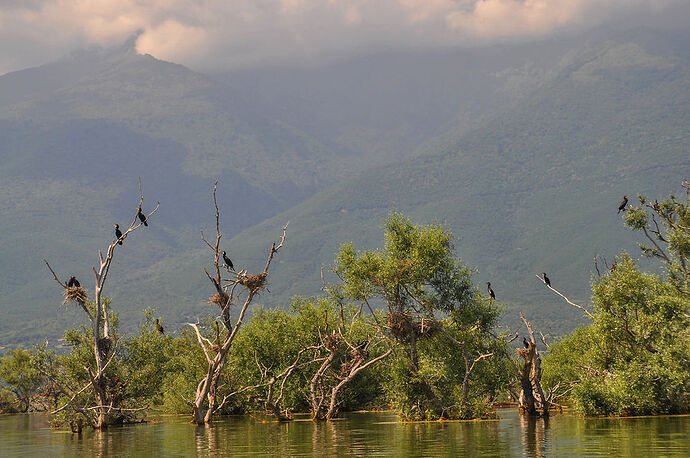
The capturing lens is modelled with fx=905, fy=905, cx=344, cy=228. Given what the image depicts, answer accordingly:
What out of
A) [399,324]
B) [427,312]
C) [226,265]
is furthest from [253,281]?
[427,312]

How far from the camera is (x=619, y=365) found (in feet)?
170

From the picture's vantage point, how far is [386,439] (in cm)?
4441

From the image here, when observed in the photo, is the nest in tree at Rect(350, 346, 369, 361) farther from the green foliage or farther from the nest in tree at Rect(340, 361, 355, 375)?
the green foliage

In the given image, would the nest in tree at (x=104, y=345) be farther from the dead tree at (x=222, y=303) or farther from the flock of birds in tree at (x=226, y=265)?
the dead tree at (x=222, y=303)

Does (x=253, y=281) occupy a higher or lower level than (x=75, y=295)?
higher

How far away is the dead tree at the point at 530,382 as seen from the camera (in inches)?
2224

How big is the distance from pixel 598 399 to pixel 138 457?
2840 cm

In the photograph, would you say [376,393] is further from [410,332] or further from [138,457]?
[138,457]

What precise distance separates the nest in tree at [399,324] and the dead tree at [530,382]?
303 inches

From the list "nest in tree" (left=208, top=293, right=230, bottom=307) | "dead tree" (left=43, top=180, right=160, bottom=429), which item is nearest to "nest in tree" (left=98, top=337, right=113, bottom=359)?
"dead tree" (left=43, top=180, right=160, bottom=429)

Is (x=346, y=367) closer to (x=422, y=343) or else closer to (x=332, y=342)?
(x=332, y=342)

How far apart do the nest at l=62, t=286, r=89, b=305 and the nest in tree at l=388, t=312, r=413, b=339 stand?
17853 mm

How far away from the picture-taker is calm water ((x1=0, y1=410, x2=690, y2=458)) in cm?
3700

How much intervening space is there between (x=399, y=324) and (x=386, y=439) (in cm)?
1017
